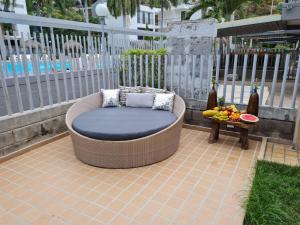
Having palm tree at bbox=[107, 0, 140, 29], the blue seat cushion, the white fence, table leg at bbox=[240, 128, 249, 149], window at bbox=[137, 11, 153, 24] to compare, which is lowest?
table leg at bbox=[240, 128, 249, 149]

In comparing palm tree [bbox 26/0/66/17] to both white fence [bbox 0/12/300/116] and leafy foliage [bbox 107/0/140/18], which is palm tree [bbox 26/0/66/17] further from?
white fence [bbox 0/12/300/116]

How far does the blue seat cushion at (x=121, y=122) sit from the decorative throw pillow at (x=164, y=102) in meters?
0.12

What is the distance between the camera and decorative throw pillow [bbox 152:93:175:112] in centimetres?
393

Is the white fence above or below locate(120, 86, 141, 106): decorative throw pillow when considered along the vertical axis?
above

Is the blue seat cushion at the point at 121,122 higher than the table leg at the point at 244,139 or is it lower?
higher

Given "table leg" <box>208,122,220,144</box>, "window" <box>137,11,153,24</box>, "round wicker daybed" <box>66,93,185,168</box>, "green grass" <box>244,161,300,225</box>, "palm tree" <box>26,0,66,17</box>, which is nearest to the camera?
"green grass" <box>244,161,300,225</box>

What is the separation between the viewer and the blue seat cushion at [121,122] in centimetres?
295

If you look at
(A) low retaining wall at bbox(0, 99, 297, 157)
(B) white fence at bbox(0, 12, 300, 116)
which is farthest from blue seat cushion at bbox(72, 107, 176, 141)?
(B) white fence at bbox(0, 12, 300, 116)

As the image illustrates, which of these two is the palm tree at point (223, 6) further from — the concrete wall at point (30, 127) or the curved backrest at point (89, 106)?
the concrete wall at point (30, 127)

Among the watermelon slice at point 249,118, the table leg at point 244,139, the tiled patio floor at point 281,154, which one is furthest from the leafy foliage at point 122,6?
the tiled patio floor at point 281,154

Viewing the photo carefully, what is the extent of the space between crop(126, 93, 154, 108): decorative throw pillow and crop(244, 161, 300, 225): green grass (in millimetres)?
2134

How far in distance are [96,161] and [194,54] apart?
111 inches

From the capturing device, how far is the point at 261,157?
10.5 feet

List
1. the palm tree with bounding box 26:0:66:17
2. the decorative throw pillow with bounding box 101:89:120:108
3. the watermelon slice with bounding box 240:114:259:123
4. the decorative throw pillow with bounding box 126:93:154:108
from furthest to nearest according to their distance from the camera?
the palm tree with bounding box 26:0:66:17, the decorative throw pillow with bounding box 101:89:120:108, the decorative throw pillow with bounding box 126:93:154:108, the watermelon slice with bounding box 240:114:259:123
